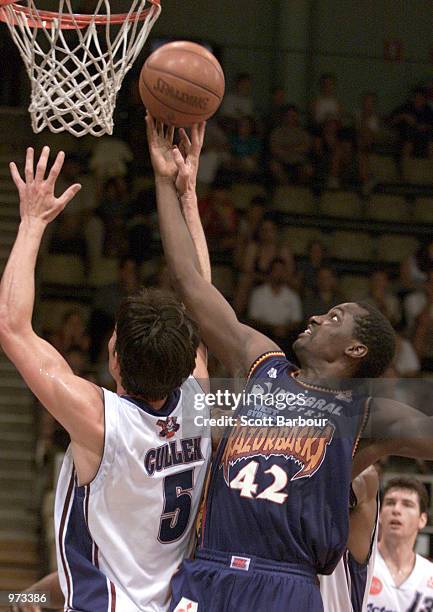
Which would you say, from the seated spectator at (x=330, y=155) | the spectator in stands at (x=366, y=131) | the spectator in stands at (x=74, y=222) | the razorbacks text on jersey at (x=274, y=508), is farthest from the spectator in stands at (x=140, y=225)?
the razorbacks text on jersey at (x=274, y=508)

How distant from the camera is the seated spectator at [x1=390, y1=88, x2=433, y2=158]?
9.44 metres

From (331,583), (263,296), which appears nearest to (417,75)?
(263,296)

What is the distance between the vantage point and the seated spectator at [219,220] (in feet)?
26.5

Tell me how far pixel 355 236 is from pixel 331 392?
561cm

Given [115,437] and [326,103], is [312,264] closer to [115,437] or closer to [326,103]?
[326,103]

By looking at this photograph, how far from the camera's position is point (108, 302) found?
7344 mm

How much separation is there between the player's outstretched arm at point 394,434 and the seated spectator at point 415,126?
650 cm

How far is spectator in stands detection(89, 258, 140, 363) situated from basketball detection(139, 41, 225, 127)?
3670 millimetres

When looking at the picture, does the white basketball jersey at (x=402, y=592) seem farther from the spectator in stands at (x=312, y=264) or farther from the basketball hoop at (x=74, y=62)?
the spectator in stands at (x=312, y=264)

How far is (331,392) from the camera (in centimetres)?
319

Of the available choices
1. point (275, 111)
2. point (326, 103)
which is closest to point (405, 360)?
point (275, 111)

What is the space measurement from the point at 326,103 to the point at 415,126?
0.80 m

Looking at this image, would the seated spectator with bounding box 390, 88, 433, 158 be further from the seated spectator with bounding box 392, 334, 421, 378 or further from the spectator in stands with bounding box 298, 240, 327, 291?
the seated spectator with bounding box 392, 334, 421, 378

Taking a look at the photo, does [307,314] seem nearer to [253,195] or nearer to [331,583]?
[253,195]
